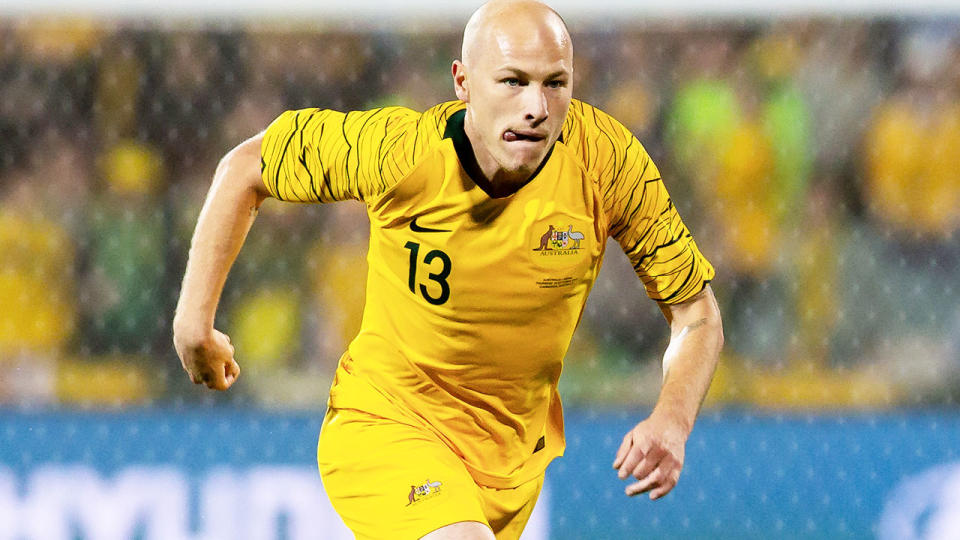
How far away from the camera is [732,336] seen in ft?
18.3

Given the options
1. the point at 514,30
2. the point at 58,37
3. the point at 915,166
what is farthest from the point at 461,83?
the point at 915,166

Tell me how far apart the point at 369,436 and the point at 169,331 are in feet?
9.18

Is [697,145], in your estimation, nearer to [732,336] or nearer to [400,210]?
[732,336]

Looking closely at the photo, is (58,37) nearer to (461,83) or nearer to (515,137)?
(461,83)

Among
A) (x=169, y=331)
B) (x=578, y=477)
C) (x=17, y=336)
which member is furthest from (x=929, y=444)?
(x=17, y=336)

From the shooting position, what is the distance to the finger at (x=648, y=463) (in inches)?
103

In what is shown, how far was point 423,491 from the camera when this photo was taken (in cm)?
280

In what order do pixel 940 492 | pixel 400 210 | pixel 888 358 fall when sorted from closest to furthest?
pixel 400 210, pixel 940 492, pixel 888 358

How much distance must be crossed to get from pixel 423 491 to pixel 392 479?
3.4 inches

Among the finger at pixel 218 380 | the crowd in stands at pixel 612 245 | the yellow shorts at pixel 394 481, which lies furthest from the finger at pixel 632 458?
the crowd in stands at pixel 612 245

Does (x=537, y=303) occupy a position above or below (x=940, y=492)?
above

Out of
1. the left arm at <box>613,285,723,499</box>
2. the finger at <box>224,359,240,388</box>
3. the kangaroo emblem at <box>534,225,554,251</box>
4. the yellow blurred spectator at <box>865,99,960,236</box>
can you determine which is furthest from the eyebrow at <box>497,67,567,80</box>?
the yellow blurred spectator at <box>865,99,960,236</box>

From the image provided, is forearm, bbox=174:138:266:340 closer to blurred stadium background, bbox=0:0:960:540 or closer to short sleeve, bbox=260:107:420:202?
short sleeve, bbox=260:107:420:202

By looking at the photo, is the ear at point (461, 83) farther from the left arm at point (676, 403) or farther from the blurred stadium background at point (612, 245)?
the blurred stadium background at point (612, 245)
